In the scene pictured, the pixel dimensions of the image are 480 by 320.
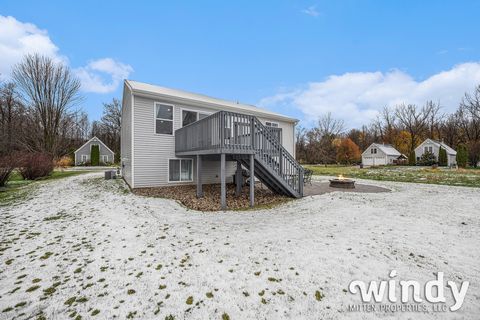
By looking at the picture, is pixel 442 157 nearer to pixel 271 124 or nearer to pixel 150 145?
pixel 271 124

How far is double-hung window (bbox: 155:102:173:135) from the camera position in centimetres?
1102

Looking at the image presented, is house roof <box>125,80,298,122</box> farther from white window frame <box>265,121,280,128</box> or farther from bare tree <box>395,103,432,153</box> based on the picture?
bare tree <box>395,103,432,153</box>

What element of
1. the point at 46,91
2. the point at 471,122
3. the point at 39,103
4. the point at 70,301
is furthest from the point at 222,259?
the point at 471,122

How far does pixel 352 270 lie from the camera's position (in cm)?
323

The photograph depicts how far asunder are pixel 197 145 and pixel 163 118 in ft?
11.8

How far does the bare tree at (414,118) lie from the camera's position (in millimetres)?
43938

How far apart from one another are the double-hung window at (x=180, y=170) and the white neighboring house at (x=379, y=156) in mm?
40200

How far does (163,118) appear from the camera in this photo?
11195mm

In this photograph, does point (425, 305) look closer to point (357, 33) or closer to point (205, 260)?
point (205, 260)

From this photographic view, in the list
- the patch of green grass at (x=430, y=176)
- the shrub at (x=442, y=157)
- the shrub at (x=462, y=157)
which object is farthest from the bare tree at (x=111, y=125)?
the shrub at (x=442, y=157)

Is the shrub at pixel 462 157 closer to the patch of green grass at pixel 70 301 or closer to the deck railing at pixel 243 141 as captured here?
the deck railing at pixel 243 141

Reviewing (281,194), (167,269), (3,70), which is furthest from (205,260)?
(3,70)

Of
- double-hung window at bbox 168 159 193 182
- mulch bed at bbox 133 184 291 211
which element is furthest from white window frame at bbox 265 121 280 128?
mulch bed at bbox 133 184 291 211

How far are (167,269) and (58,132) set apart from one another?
3136 centimetres
